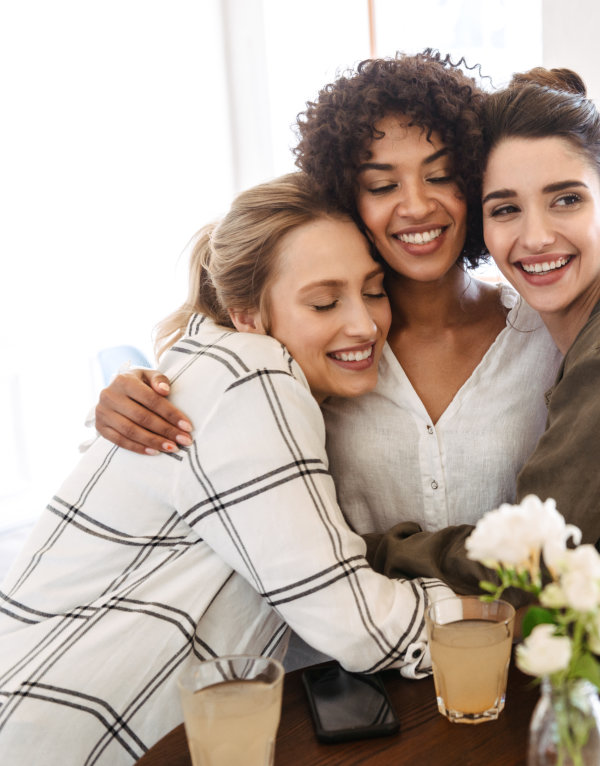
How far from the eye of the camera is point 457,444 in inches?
60.4

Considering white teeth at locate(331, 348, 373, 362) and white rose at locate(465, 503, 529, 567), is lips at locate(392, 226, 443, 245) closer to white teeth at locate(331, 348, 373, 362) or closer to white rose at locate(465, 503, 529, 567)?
white teeth at locate(331, 348, 373, 362)

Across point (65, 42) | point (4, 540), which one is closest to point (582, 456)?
point (4, 540)

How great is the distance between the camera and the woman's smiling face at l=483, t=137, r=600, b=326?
1.40m

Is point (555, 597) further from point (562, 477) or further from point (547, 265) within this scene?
point (547, 265)

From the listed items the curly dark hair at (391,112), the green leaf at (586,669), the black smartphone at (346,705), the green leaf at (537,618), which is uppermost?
the curly dark hair at (391,112)

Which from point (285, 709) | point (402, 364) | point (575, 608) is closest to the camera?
point (575, 608)

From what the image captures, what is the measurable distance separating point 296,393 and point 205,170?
389 cm

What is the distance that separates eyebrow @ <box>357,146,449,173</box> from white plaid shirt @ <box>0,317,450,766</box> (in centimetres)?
41

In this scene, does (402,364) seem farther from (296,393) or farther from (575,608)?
(575,608)

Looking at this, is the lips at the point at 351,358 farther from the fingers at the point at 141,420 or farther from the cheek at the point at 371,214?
the fingers at the point at 141,420

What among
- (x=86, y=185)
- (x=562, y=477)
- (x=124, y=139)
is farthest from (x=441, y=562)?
(x=124, y=139)

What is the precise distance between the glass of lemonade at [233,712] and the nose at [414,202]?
2.99 feet

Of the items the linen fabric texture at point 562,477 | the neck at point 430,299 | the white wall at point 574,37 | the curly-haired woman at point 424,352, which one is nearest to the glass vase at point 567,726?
the linen fabric texture at point 562,477

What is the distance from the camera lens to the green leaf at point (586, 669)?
62cm
